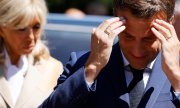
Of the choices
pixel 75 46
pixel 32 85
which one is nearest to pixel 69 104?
pixel 32 85

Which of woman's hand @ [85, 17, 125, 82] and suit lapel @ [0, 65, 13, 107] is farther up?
woman's hand @ [85, 17, 125, 82]

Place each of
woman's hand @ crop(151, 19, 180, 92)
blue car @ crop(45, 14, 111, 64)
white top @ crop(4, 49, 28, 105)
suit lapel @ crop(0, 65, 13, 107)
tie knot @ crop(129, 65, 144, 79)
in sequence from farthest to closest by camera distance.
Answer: blue car @ crop(45, 14, 111, 64)
white top @ crop(4, 49, 28, 105)
suit lapel @ crop(0, 65, 13, 107)
tie knot @ crop(129, 65, 144, 79)
woman's hand @ crop(151, 19, 180, 92)

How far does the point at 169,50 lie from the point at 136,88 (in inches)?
9.7

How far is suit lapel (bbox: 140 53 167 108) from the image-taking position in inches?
126

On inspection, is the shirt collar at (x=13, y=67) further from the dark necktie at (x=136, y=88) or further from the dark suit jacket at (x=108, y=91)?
the dark necktie at (x=136, y=88)

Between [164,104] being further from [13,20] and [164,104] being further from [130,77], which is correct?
[13,20]

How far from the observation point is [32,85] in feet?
14.3

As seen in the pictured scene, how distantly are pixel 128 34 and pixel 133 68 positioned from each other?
0.18 metres

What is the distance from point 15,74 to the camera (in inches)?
173

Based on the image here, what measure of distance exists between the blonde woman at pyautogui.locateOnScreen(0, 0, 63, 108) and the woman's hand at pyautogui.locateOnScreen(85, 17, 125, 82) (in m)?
1.14

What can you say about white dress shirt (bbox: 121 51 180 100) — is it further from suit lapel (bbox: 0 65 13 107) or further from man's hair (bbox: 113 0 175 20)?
suit lapel (bbox: 0 65 13 107)

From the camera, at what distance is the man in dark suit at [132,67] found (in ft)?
10.4

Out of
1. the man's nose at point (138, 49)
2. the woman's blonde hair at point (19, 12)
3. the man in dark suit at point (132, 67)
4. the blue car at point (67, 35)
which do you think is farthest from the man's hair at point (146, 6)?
the blue car at point (67, 35)

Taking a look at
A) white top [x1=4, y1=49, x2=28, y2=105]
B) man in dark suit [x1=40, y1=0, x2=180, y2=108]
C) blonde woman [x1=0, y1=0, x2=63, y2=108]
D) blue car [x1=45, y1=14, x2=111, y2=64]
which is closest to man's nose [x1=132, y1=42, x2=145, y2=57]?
man in dark suit [x1=40, y1=0, x2=180, y2=108]
